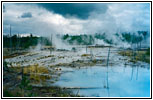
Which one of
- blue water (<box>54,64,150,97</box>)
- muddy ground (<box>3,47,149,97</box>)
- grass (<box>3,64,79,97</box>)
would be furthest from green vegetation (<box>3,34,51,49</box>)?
blue water (<box>54,64,150,97</box>)

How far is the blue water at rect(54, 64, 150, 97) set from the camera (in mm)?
3989

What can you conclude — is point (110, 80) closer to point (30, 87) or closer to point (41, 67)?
point (41, 67)

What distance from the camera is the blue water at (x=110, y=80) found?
13.1ft

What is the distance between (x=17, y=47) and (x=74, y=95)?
213 centimetres

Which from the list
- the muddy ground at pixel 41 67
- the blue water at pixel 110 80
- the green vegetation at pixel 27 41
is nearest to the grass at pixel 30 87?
the muddy ground at pixel 41 67

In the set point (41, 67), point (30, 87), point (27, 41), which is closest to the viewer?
point (30, 87)

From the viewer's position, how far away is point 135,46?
20.9 feet

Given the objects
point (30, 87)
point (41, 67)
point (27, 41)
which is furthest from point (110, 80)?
point (27, 41)

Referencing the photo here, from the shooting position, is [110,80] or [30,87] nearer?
[30,87]

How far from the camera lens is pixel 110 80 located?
4.43 metres

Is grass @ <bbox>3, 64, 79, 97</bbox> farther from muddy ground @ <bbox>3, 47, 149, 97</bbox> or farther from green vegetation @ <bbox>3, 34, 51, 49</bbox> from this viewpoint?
green vegetation @ <bbox>3, 34, 51, 49</bbox>

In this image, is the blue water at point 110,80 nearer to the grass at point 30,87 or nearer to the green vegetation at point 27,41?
the grass at point 30,87

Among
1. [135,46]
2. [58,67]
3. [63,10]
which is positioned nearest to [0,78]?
[58,67]

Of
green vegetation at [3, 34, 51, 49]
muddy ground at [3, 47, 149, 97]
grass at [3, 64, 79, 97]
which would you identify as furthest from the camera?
green vegetation at [3, 34, 51, 49]
